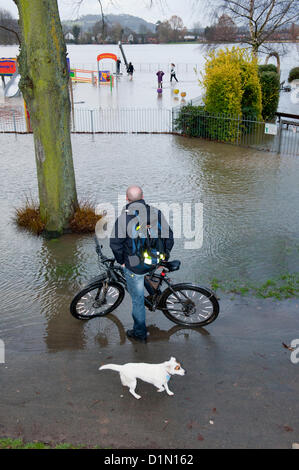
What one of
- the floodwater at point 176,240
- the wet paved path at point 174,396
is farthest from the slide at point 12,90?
the wet paved path at point 174,396

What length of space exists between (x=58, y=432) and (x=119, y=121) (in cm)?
2053

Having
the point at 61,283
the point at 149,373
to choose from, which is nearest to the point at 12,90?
the point at 61,283

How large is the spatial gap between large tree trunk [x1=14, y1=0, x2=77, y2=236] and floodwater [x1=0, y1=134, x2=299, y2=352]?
0.76 meters

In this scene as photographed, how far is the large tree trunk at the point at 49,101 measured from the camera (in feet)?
27.0

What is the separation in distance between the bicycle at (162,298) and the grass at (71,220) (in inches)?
137

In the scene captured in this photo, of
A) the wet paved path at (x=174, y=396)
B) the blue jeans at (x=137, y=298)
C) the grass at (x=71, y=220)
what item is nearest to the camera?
the wet paved path at (x=174, y=396)

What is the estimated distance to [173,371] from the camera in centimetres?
462

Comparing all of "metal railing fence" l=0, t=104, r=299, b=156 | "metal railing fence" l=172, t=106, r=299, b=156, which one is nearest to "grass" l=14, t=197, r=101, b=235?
"metal railing fence" l=0, t=104, r=299, b=156

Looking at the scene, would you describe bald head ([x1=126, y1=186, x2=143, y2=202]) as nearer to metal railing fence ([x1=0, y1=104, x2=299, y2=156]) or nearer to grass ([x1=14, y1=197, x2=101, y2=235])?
grass ([x1=14, y1=197, x2=101, y2=235])

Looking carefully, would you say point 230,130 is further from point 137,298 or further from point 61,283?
point 137,298

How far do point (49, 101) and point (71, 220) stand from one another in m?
2.36

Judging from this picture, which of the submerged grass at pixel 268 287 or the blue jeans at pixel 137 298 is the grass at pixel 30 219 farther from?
the blue jeans at pixel 137 298
